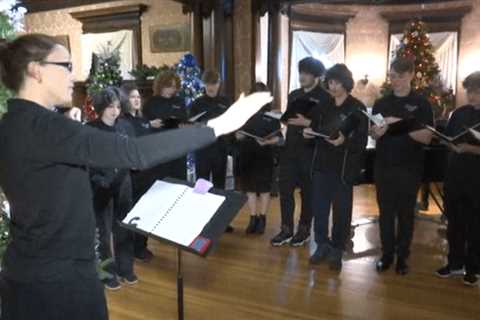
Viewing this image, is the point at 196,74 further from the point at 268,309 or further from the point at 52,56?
the point at 52,56

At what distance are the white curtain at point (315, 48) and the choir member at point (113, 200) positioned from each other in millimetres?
5848

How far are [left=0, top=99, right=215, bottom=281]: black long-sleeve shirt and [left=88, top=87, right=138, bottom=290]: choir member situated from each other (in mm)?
1887

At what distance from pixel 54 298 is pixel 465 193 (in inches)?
116

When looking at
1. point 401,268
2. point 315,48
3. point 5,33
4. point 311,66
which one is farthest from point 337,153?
point 315,48

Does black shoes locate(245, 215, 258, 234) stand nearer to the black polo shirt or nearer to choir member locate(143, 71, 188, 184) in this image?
choir member locate(143, 71, 188, 184)

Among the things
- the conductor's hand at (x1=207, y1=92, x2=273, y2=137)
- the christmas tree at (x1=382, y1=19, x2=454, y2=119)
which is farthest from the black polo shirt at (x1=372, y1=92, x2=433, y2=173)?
the christmas tree at (x1=382, y1=19, x2=454, y2=119)

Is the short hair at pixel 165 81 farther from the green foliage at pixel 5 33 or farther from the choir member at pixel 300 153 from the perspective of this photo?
the green foliage at pixel 5 33

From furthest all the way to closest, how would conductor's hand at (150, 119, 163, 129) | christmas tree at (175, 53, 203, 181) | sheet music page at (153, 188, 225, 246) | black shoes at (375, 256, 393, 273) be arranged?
christmas tree at (175, 53, 203, 181), conductor's hand at (150, 119, 163, 129), black shoes at (375, 256, 393, 273), sheet music page at (153, 188, 225, 246)

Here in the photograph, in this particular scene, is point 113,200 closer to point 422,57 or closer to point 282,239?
point 282,239

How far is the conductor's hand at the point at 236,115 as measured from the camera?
124 cm

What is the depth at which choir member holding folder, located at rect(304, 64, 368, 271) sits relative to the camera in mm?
3422

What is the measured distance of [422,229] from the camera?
4926 millimetres

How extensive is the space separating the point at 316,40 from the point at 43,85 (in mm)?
8469

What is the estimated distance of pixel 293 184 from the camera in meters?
4.32
